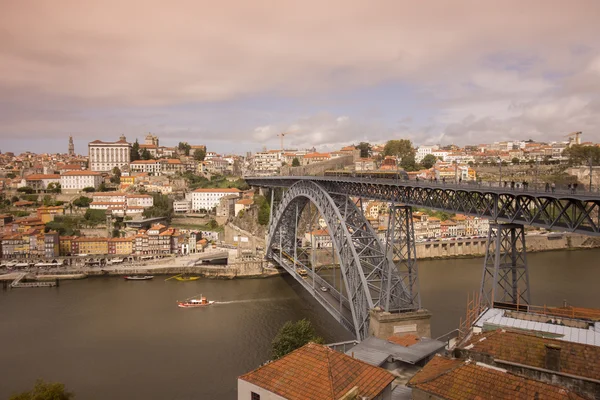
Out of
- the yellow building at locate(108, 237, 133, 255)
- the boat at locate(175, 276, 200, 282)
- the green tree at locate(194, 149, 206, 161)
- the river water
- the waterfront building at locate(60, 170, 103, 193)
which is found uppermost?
the green tree at locate(194, 149, 206, 161)

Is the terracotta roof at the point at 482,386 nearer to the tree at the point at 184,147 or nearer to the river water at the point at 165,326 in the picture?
the river water at the point at 165,326

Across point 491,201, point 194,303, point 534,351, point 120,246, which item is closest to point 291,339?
point 491,201

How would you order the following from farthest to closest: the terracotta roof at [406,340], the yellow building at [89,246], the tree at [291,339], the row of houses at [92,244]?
the yellow building at [89,246], the row of houses at [92,244], the tree at [291,339], the terracotta roof at [406,340]

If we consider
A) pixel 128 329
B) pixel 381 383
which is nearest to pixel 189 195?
pixel 128 329

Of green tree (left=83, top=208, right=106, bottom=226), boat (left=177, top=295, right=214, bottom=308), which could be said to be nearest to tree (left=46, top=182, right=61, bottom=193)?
green tree (left=83, top=208, right=106, bottom=226)

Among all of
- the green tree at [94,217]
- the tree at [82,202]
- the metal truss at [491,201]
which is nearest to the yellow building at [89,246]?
the green tree at [94,217]

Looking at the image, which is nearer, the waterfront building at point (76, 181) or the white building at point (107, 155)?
the waterfront building at point (76, 181)

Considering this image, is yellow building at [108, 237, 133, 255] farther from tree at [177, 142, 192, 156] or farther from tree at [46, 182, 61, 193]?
tree at [177, 142, 192, 156]
